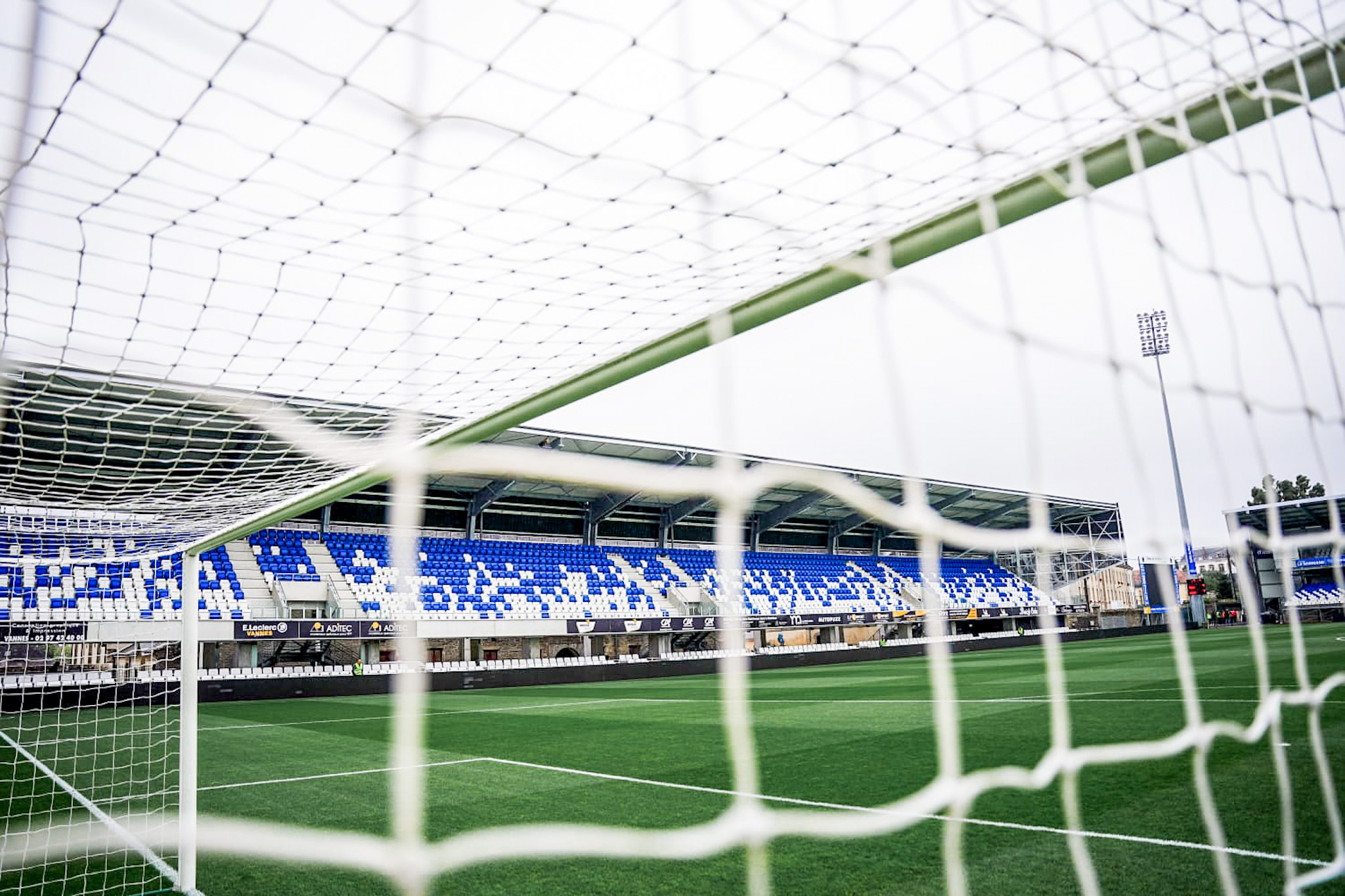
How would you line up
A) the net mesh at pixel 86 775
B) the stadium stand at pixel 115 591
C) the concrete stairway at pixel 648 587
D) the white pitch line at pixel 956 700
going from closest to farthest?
the net mesh at pixel 86 775 → the white pitch line at pixel 956 700 → the stadium stand at pixel 115 591 → the concrete stairway at pixel 648 587

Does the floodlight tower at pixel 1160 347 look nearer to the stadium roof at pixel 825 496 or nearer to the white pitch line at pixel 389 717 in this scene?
the stadium roof at pixel 825 496

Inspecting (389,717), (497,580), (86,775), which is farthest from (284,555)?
(86,775)

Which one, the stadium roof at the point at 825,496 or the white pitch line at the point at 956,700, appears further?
the stadium roof at the point at 825,496

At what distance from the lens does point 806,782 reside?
16.3ft

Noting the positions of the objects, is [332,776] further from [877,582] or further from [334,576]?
[877,582]

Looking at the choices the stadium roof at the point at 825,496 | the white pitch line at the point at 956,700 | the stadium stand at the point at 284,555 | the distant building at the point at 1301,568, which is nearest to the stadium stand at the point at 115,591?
the stadium stand at the point at 284,555

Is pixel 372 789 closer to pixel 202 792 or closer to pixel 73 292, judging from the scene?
pixel 202 792

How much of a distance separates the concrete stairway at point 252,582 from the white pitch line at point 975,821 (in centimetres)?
1382

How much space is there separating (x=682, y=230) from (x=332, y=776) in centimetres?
531

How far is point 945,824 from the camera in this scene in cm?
A: 369

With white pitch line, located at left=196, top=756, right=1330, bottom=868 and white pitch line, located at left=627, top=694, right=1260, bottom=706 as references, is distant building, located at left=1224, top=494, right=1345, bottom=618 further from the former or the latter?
white pitch line, located at left=196, top=756, right=1330, bottom=868

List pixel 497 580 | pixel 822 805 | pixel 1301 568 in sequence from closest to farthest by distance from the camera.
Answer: pixel 822 805
pixel 497 580
pixel 1301 568

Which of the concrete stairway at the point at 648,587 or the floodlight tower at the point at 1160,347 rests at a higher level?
the floodlight tower at the point at 1160,347

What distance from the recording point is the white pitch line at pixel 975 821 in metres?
2.88
